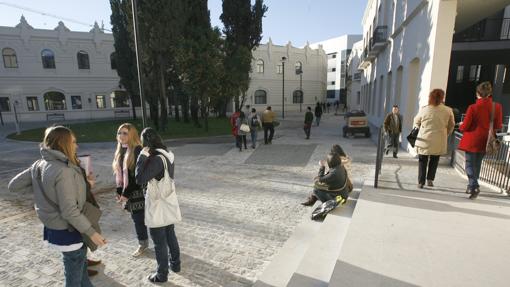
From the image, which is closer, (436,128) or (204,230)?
(204,230)

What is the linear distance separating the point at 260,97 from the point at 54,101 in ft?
82.8

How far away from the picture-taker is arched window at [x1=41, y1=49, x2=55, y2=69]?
27856 millimetres

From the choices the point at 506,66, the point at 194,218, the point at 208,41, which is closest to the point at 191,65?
the point at 208,41

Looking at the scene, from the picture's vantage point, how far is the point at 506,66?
16656mm

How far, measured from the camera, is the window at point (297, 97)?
43125mm

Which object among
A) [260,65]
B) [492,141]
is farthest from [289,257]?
[260,65]

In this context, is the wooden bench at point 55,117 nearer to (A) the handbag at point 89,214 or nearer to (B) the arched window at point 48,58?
(B) the arched window at point 48,58

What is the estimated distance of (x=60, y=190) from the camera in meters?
2.18

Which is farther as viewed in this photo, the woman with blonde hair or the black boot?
the black boot

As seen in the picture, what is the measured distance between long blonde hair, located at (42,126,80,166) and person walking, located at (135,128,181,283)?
69 centimetres

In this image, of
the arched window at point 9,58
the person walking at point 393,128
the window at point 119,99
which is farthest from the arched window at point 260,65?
the person walking at point 393,128

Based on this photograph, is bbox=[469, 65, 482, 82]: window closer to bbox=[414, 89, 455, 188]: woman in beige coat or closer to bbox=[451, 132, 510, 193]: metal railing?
bbox=[451, 132, 510, 193]: metal railing

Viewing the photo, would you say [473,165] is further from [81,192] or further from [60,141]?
[60,141]

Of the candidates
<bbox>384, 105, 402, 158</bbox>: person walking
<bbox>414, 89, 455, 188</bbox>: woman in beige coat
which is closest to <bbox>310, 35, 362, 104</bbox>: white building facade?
<bbox>384, 105, 402, 158</bbox>: person walking
